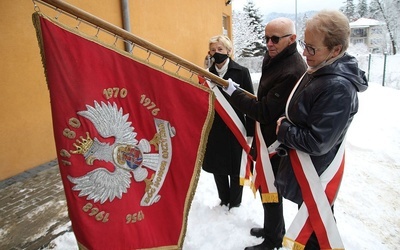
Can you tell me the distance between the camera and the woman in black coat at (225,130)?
2889 mm

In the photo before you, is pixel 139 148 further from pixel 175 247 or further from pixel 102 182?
pixel 175 247

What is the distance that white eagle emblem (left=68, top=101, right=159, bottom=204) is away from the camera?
1.67 metres

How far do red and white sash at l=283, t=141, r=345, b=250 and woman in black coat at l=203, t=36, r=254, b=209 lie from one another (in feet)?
3.16

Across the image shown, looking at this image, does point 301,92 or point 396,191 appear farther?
point 396,191

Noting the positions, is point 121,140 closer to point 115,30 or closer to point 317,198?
point 115,30

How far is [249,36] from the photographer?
36.0 metres

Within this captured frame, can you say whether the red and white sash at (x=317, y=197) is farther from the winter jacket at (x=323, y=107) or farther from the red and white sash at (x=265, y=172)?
the red and white sash at (x=265, y=172)

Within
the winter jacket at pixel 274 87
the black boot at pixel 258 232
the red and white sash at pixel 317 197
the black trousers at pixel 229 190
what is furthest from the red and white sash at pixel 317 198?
the black trousers at pixel 229 190

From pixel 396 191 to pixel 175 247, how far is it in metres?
3.38

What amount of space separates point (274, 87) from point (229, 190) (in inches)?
60.3

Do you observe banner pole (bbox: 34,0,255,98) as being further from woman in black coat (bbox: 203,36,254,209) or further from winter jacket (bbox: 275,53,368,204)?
woman in black coat (bbox: 203,36,254,209)

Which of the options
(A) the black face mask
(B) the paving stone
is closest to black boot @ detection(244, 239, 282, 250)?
(A) the black face mask

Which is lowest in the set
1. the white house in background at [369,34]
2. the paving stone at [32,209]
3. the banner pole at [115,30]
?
the paving stone at [32,209]

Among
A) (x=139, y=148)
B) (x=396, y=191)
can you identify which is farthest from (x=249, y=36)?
(x=139, y=148)
